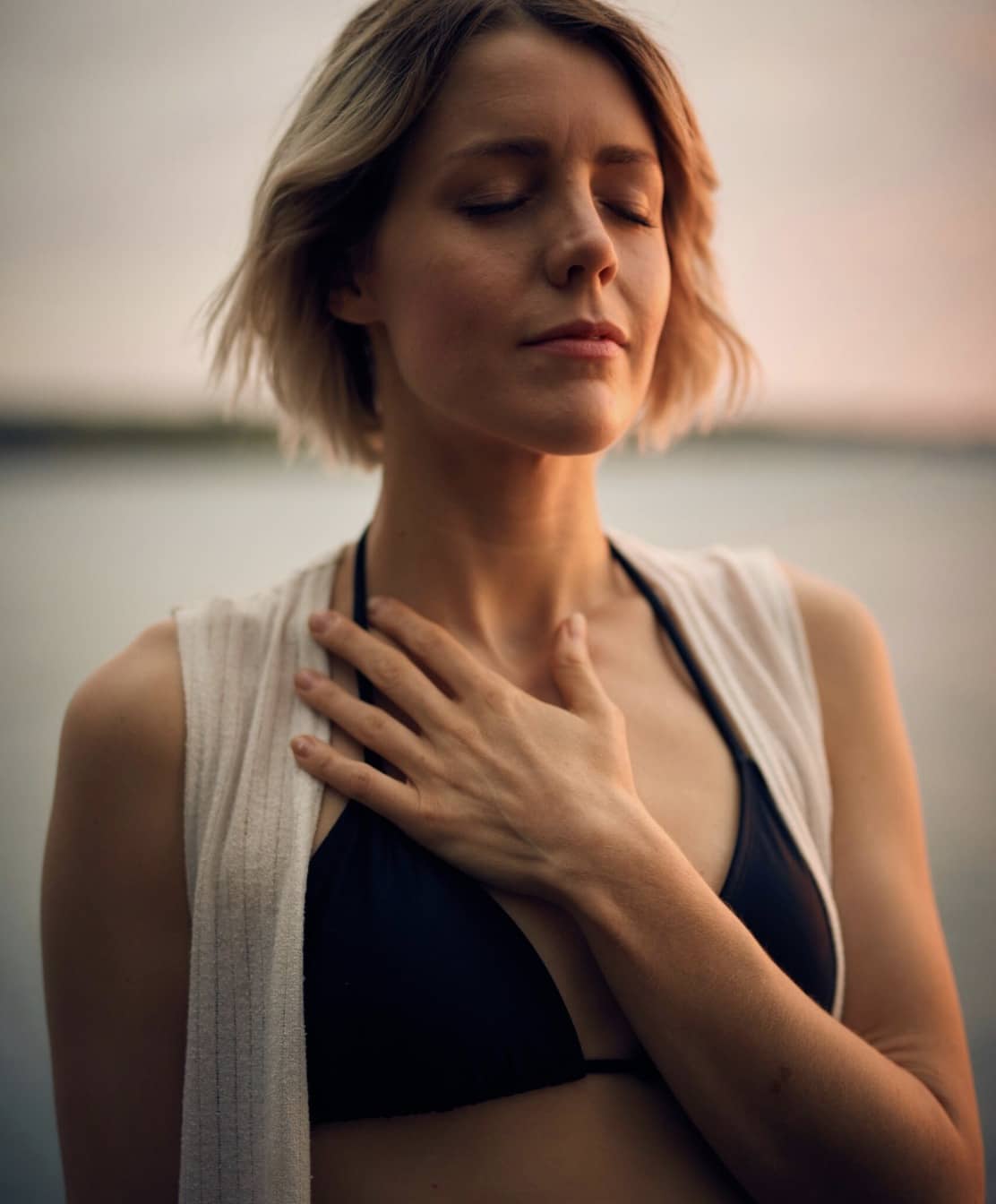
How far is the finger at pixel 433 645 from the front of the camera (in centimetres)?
107

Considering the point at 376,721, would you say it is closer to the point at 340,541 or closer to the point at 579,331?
the point at 579,331

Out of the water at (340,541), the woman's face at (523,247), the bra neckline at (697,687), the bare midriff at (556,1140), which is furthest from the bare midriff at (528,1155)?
the water at (340,541)

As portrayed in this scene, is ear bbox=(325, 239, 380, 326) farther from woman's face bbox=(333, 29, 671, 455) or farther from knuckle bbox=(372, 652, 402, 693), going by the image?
knuckle bbox=(372, 652, 402, 693)

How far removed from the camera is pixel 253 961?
3.08ft

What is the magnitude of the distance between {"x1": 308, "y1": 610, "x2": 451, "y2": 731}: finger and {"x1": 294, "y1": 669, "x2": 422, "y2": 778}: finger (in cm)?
2

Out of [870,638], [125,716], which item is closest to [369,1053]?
[125,716]

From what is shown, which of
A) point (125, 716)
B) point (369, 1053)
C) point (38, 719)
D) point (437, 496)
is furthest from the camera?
point (38, 719)

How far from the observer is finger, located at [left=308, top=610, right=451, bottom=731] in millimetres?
1044

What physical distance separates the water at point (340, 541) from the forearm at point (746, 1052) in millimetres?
1229

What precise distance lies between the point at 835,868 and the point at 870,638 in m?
0.30

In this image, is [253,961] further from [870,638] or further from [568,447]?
[870,638]

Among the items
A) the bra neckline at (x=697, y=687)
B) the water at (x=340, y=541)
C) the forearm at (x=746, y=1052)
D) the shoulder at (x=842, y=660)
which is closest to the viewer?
the forearm at (x=746, y=1052)

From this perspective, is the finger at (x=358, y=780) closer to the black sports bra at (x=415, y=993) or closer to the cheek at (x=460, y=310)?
the black sports bra at (x=415, y=993)

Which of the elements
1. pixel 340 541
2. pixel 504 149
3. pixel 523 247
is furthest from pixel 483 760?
pixel 340 541
